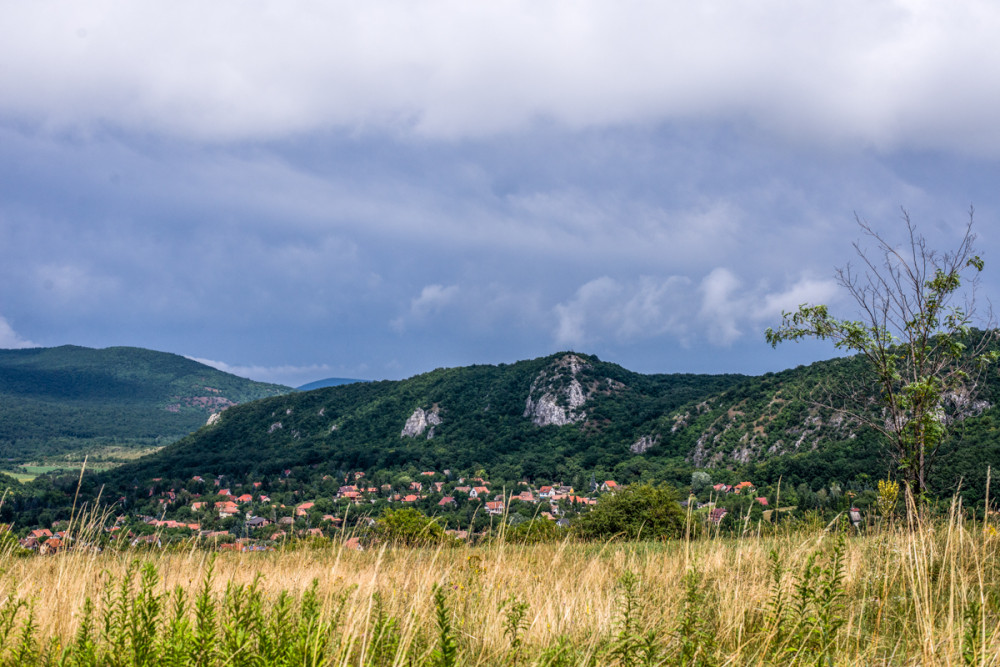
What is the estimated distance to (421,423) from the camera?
103312 mm

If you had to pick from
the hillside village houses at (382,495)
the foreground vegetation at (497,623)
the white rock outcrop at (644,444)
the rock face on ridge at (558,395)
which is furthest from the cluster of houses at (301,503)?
the rock face on ridge at (558,395)

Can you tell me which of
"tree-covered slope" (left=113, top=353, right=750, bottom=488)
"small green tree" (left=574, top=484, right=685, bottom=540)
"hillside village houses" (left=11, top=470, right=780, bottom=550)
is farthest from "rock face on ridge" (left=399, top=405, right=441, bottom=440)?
"small green tree" (left=574, top=484, right=685, bottom=540)

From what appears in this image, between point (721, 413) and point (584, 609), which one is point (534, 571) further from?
point (721, 413)

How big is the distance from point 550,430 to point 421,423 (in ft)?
84.8

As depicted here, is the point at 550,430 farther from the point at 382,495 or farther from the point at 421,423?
the point at 382,495

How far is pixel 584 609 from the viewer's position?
3361mm

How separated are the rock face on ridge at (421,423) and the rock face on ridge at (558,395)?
17.7 metres

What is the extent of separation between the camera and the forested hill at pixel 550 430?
48.6 metres

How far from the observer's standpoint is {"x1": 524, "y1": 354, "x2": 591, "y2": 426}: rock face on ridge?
95812mm

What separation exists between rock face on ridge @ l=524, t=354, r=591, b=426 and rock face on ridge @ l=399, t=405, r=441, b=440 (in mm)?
17657

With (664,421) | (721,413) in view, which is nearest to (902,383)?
(721,413)

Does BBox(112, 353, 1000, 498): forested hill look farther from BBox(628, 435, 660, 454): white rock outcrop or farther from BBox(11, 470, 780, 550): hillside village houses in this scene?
BBox(11, 470, 780, 550): hillside village houses

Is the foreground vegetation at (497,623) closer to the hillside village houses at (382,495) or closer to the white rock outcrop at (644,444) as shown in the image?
the hillside village houses at (382,495)

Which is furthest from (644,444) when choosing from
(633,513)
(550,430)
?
(633,513)
